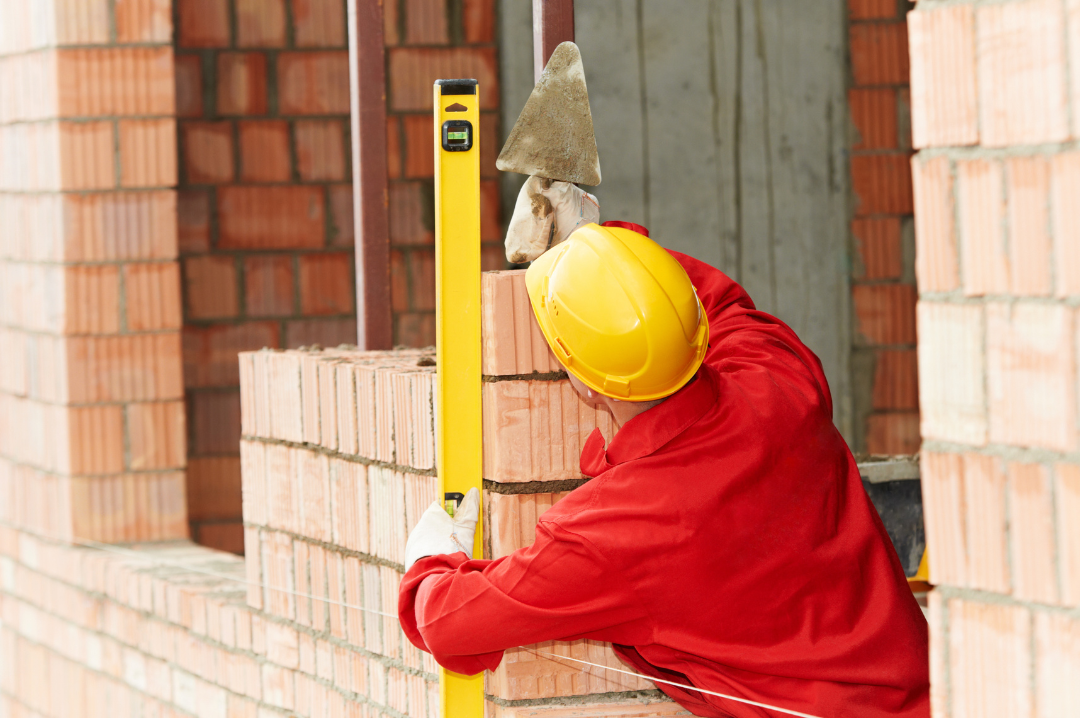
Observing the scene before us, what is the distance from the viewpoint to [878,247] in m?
5.57

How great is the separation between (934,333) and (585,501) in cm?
68

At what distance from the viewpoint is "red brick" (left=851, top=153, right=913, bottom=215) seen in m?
5.49

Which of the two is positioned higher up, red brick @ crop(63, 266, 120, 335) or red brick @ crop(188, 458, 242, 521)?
red brick @ crop(63, 266, 120, 335)

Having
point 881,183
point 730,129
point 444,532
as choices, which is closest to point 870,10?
point 881,183

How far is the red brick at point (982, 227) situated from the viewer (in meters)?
1.48

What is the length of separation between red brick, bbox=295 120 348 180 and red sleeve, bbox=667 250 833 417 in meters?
3.14

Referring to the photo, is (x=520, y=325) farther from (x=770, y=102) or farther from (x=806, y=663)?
(x=770, y=102)

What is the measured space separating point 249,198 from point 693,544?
375 cm

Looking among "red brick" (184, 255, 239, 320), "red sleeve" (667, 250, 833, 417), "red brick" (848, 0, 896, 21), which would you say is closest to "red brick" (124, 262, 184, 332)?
"red brick" (184, 255, 239, 320)

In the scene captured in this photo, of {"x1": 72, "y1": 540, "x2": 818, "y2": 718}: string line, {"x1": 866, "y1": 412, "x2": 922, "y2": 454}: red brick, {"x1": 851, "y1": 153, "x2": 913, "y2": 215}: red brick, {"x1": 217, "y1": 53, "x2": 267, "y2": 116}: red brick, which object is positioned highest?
{"x1": 217, "y1": 53, "x2": 267, "y2": 116}: red brick

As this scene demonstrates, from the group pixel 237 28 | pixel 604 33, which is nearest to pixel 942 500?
pixel 604 33

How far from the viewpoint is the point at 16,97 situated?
460 cm

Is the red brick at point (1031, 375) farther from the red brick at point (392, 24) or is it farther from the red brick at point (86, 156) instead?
the red brick at point (392, 24)

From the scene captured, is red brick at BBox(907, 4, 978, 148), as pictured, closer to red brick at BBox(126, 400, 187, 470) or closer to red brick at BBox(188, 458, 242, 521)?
red brick at BBox(126, 400, 187, 470)
